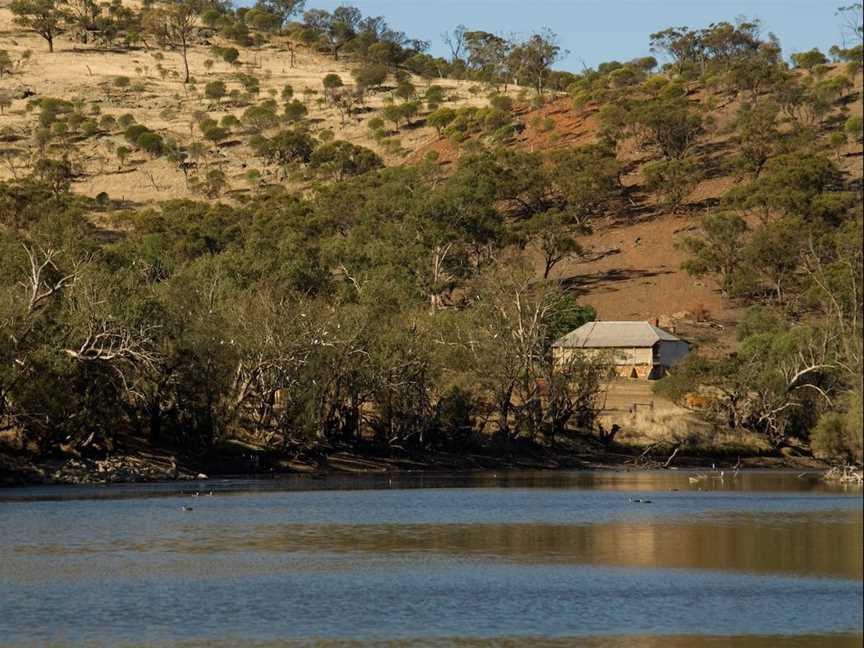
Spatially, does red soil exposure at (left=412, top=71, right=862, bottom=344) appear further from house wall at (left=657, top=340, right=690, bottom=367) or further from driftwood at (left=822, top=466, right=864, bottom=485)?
driftwood at (left=822, top=466, right=864, bottom=485)

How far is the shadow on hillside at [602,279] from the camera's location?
135000mm

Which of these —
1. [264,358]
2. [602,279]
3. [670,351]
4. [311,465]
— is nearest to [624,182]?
[602,279]

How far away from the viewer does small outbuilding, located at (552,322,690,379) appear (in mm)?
108938

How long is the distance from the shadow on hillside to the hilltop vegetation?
37 centimetres

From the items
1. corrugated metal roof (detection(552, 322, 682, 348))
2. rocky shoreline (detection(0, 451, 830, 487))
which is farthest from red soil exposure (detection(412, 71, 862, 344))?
rocky shoreline (detection(0, 451, 830, 487))

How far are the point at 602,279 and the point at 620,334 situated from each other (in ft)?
85.9

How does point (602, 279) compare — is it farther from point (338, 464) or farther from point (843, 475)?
point (843, 475)

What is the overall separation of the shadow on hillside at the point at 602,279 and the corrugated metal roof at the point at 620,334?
20.5m

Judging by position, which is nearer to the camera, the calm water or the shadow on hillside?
the calm water

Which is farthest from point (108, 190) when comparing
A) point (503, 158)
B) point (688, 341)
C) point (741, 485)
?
point (741, 485)

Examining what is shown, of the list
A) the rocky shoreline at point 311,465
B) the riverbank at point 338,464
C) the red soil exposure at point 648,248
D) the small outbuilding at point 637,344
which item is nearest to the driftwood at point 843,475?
the rocky shoreline at point 311,465

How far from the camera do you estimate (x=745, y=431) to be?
86.6 meters

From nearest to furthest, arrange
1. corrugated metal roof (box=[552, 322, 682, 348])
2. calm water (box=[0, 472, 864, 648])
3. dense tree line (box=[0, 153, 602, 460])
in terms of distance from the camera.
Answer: calm water (box=[0, 472, 864, 648])
dense tree line (box=[0, 153, 602, 460])
corrugated metal roof (box=[552, 322, 682, 348])

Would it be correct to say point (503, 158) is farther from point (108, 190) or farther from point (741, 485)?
point (741, 485)
